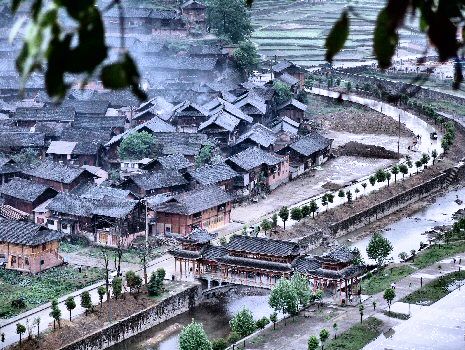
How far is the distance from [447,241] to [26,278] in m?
13.0

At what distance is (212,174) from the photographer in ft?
105

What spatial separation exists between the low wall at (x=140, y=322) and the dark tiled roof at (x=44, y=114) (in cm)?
1664

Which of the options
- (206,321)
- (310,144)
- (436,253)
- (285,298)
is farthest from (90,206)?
(310,144)

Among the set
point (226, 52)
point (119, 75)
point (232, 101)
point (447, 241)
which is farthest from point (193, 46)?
point (119, 75)

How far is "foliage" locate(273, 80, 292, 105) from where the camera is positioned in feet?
144

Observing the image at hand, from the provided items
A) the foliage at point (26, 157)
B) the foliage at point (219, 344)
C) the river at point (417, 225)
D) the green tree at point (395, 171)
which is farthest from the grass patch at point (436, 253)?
the foliage at point (26, 157)

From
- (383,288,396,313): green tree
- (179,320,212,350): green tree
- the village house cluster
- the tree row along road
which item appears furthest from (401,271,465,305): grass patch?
the village house cluster

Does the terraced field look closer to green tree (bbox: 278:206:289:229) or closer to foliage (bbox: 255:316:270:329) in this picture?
green tree (bbox: 278:206:289:229)

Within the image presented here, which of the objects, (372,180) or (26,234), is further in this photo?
(372,180)

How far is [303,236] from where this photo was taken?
1147 inches

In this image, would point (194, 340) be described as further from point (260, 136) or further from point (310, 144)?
point (310, 144)

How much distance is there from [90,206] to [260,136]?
1127 cm

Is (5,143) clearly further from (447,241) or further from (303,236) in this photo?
(447,241)

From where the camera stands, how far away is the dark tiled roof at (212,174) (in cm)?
3144
